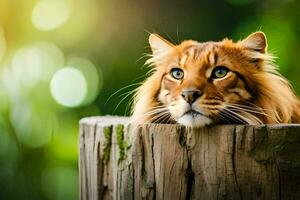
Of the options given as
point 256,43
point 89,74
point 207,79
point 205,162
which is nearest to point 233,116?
point 207,79

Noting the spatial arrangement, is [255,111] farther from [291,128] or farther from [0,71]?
[0,71]

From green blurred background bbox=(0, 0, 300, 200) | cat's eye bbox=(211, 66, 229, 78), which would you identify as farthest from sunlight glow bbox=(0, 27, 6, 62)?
cat's eye bbox=(211, 66, 229, 78)

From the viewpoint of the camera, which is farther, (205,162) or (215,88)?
(215,88)

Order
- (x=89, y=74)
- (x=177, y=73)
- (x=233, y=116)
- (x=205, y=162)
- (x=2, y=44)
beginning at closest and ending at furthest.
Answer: (x=205, y=162)
(x=233, y=116)
(x=177, y=73)
(x=89, y=74)
(x=2, y=44)

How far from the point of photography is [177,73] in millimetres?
3771

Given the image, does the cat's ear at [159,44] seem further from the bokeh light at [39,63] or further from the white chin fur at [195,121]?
the bokeh light at [39,63]

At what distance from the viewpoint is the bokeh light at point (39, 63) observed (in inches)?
273

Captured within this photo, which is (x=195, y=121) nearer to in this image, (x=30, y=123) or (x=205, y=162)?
(x=205, y=162)

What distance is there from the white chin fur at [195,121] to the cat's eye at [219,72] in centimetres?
30

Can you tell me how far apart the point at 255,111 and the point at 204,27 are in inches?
119

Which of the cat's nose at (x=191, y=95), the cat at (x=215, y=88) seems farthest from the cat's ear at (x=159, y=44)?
the cat's nose at (x=191, y=95)

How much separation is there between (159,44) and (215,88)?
64 centimetres

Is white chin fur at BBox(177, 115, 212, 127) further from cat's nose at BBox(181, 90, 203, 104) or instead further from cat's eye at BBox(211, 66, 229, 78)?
cat's eye at BBox(211, 66, 229, 78)

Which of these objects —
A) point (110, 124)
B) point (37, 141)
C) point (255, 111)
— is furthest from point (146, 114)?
point (37, 141)
